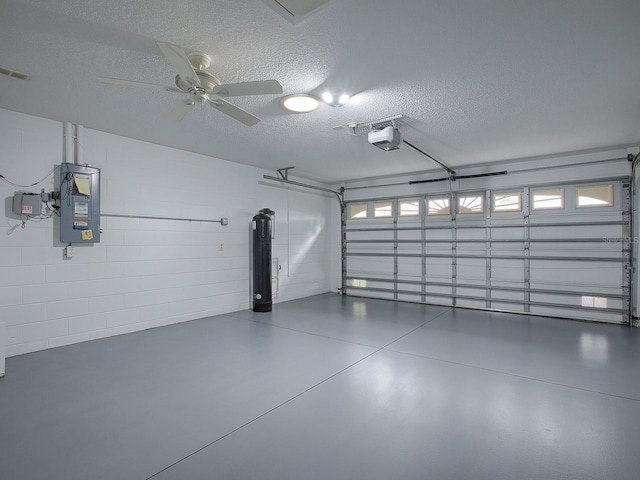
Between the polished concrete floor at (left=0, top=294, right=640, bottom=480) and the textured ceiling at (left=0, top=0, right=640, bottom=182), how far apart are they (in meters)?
2.70

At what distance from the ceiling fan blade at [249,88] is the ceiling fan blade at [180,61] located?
0.18 m

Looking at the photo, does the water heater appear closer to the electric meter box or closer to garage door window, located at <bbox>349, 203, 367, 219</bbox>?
the electric meter box

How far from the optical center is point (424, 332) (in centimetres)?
461

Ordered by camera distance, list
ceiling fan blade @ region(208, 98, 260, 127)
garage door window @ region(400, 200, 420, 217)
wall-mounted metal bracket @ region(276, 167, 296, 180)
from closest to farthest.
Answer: ceiling fan blade @ region(208, 98, 260, 127) → wall-mounted metal bracket @ region(276, 167, 296, 180) → garage door window @ region(400, 200, 420, 217)

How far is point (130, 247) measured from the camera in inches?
178

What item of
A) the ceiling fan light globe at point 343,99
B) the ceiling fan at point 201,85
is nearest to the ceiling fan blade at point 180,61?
the ceiling fan at point 201,85

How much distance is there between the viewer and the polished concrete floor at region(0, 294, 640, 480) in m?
1.89

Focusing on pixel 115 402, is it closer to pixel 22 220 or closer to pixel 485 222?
pixel 22 220

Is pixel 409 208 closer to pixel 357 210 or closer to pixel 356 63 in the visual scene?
pixel 357 210

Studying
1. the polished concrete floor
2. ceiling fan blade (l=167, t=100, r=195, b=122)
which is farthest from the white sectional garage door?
ceiling fan blade (l=167, t=100, r=195, b=122)

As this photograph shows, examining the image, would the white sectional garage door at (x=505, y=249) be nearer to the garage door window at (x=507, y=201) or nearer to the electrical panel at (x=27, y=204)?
the garage door window at (x=507, y=201)

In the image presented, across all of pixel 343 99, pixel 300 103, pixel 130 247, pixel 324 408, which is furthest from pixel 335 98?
pixel 130 247

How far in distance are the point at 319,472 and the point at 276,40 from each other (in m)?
2.77

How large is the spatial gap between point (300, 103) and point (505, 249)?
15.4 ft
